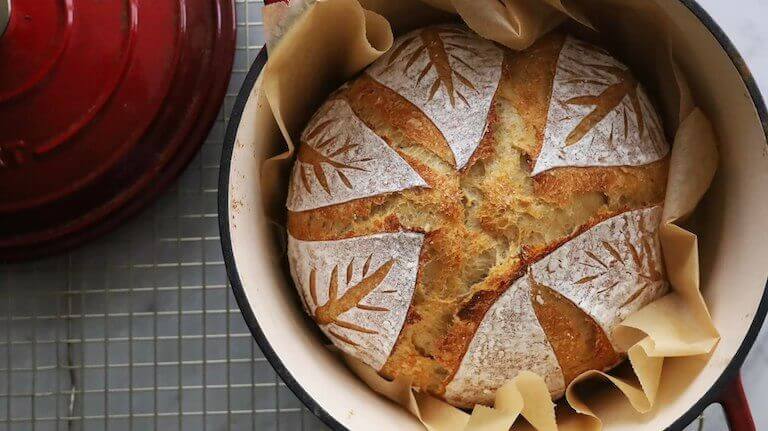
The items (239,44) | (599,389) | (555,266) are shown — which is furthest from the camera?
(239,44)

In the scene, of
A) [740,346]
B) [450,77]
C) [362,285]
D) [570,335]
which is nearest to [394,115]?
[450,77]

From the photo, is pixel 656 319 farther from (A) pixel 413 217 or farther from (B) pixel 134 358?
(B) pixel 134 358

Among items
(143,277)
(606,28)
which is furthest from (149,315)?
(606,28)

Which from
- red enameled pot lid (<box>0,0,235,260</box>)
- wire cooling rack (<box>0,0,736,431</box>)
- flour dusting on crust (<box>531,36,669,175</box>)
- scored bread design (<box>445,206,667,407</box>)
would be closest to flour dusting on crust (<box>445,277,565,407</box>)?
scored bread design (<box>445,206,667,407</box>)

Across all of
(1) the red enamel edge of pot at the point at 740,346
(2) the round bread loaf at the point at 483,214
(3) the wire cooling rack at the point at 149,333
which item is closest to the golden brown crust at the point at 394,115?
(2) the round bread loaf at the point at 483,214

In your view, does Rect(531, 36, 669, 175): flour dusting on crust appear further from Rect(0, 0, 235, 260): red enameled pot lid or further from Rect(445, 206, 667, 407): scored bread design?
Rect(0, 0, 235, 260): red enameled pot lid

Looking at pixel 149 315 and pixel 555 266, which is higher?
pixel 555 266

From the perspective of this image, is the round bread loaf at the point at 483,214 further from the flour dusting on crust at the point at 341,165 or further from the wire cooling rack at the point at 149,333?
the wire cooling rack at the point at 149,333
